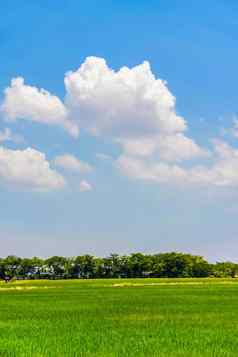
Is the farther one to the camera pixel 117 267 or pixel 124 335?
pixel 117 267

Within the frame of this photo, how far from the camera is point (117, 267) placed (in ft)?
513

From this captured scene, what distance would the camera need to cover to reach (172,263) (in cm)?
15638

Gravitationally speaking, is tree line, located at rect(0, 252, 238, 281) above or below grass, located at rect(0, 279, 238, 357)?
above

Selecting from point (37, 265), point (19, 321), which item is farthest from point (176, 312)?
point (37, 265)

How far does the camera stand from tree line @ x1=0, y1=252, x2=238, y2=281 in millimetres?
156000

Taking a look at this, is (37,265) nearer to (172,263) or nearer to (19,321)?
(172,263)

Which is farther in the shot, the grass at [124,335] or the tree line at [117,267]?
the tree line at [117,267]

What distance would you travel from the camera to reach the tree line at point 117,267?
512 ft

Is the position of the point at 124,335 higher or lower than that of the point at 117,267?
lower

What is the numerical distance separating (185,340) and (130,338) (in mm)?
2103

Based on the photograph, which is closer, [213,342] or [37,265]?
[213,342]

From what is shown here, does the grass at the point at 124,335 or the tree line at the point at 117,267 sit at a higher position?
the tree line at the point at 117,267

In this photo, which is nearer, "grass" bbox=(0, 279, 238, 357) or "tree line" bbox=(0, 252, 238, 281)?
"grass" bbox=(0, 279, 238, 357)

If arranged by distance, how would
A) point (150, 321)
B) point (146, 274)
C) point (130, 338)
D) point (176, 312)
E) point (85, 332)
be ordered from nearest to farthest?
point (130, 338)
point (85, 332)
point (150, 321)
point (176, 312)
point (146, 274)
